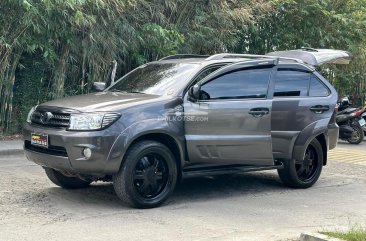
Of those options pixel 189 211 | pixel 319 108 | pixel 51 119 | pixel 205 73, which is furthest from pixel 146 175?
pixel 319 108

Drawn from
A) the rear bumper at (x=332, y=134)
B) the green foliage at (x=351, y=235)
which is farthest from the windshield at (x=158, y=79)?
the green foliage at (x=351, y=235)

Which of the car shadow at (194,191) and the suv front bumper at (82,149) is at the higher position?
the suv front bumper at (82,149)

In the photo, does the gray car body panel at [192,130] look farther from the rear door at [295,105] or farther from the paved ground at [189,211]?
the paved ground at [189,211]

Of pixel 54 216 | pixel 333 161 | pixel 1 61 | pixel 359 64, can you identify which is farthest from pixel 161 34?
pixel 359 64

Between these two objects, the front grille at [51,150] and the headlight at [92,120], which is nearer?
the headlight at [92,120]

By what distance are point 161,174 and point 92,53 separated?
19.5 feet

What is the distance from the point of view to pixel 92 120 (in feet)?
19.7

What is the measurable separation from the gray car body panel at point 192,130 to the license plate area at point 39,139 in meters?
0.08

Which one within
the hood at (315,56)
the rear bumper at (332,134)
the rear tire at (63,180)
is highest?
the hood at (315,56)

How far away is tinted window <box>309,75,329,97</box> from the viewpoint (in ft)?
26.6

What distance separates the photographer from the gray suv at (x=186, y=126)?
605 centimetres

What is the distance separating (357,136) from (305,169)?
23.4ft

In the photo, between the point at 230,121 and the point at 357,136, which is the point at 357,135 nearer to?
the point at 357,136

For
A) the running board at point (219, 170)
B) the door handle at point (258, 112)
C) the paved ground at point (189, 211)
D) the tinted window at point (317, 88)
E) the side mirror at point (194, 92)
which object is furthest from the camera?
the tinted window at point (317, 88)
